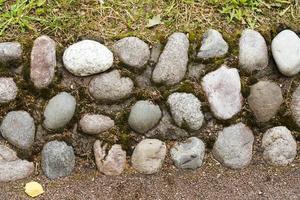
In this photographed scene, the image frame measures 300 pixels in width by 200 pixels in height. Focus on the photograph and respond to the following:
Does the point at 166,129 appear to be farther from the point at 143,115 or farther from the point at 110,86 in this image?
the point at 110,86

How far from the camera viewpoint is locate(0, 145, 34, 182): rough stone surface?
2.82 m

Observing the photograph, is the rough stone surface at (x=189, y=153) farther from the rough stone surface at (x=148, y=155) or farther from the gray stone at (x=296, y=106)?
the gray stone at (x=296, y=106)

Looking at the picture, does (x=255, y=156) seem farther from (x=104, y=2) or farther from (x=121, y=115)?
(x=104, y=2)

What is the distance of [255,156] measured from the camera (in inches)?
116

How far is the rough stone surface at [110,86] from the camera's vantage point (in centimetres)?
280

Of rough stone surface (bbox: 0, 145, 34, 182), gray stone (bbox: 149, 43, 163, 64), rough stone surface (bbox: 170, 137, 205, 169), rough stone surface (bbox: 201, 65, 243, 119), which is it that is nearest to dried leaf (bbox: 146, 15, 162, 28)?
gray stone (bbox: 149, 43, 163, 64)

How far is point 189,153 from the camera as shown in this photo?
112 inches

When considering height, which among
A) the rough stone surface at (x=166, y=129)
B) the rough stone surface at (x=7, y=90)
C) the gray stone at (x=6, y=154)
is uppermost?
the rough stone surface at (x=7, y=90)

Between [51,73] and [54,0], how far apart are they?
1.34 feet

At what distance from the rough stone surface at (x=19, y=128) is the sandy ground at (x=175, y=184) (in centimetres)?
19

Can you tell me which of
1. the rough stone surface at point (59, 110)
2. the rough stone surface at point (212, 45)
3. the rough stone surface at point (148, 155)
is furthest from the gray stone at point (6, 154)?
the rough stone surface at point (212, 45)

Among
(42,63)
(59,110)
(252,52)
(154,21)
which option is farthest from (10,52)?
(252,52)

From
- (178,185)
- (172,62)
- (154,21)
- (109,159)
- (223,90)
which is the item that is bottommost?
(178,185)

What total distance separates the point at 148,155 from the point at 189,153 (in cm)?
21
